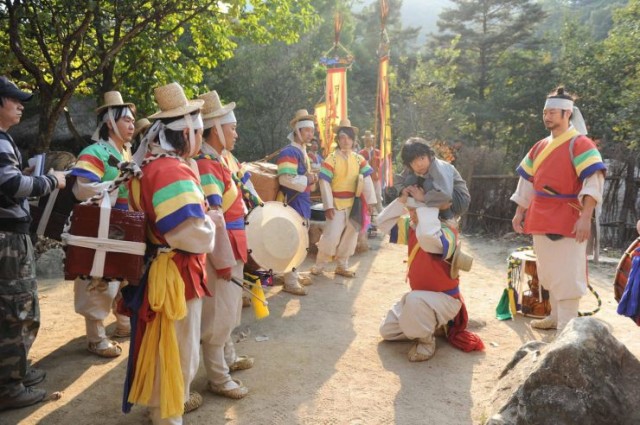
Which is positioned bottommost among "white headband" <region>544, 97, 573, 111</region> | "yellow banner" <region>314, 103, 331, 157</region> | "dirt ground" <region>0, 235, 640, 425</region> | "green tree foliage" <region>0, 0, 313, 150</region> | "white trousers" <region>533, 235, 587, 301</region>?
"dirt ground" <region>0, 235, 640, 425</region>

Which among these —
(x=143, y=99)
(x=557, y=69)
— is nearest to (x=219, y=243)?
(x=143, y=99)

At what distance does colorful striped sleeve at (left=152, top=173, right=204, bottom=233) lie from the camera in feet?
7.68

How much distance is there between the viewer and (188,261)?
255 centimetres

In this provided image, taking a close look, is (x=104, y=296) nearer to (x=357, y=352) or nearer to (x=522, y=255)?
(x=357, y=352)

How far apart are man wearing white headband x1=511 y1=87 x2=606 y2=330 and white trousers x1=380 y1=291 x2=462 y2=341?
105 cm

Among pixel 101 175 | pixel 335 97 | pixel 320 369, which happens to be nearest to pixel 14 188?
pixel 101 175

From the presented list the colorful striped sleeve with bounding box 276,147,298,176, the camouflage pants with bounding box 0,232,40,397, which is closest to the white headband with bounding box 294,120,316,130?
the colorful striped sleeve with bounding box 276,147,298,176

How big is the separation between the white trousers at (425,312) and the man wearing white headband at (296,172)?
200cm

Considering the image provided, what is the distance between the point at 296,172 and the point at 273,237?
A: 1.82 meters

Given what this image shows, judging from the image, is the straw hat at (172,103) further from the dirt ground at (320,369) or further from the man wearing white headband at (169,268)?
the dirt ground at (320,369)

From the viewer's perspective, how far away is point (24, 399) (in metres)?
2.97

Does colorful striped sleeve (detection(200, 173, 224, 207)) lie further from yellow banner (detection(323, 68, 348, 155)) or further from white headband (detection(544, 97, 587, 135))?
yellow banner (detection(323, 68, 348, 155))

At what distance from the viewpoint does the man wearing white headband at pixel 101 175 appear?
11.5 ft

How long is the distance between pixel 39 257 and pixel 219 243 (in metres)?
4.74
